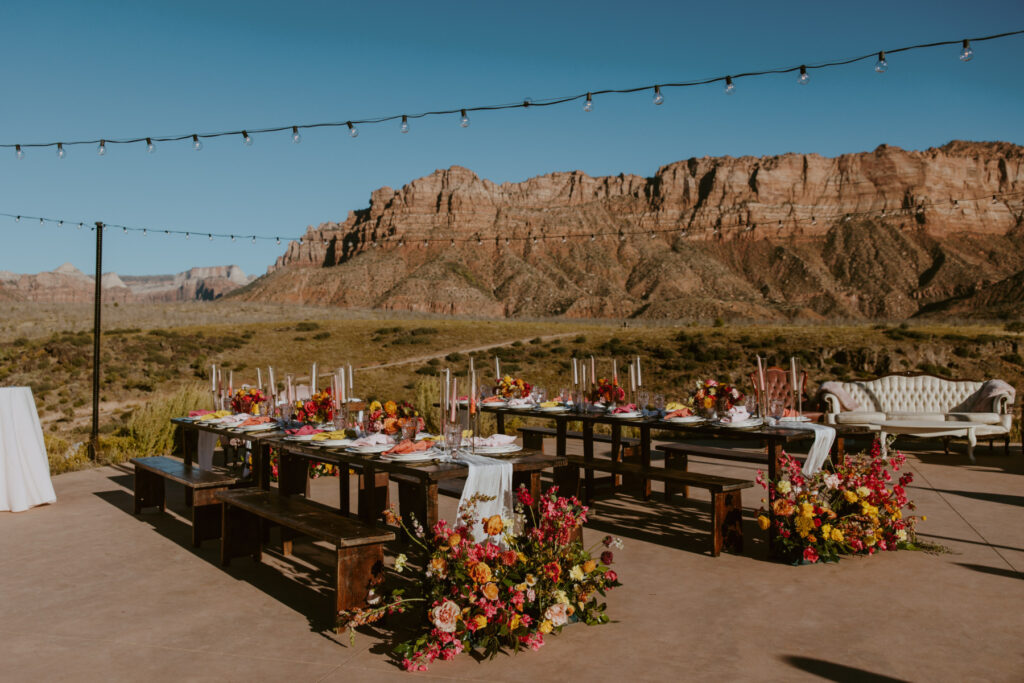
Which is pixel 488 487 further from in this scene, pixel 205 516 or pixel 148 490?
pixel 148 490

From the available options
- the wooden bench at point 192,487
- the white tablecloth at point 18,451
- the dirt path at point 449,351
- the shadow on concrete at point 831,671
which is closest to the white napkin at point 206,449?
the wooden bench at point 192,487

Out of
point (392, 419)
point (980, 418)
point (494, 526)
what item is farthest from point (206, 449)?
point (980, 418)

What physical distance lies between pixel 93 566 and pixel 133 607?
103 cm

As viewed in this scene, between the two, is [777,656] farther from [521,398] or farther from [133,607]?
[521,398]

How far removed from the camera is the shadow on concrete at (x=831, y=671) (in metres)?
2.92

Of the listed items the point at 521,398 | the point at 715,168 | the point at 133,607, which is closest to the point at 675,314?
the point at 715,168

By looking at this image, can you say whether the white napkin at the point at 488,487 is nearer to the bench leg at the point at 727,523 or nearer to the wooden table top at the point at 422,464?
the wooden table top at the point at 422,464

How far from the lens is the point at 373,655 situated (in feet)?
10.6

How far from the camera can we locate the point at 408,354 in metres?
32.8

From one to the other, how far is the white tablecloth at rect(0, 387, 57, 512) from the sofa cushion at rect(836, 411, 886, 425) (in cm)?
879

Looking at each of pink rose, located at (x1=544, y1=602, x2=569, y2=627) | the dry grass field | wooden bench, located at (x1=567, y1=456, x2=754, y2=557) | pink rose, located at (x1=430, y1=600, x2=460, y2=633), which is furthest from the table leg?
the dry grass field

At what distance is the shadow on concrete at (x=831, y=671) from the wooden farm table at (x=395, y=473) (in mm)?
1555

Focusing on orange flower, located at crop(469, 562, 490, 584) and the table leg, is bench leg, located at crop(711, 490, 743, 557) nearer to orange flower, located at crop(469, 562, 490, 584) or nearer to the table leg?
the table leg

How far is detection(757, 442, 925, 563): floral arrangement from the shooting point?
15.0 ft
